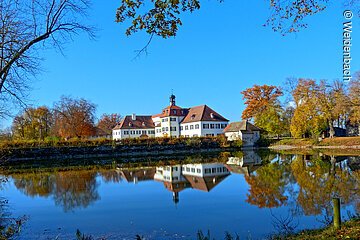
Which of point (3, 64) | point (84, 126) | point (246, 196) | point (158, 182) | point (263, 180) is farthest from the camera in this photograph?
point (84, 126)

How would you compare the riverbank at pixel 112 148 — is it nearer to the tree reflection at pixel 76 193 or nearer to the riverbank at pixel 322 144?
the riverbank at pixel 322 144

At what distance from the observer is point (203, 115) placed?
54.9 m

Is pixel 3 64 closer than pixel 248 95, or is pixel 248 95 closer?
pixel 3 64

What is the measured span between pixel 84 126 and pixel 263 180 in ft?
131

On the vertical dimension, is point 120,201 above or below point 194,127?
below

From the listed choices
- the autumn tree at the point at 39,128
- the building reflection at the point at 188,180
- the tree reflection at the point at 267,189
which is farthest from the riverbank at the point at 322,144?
the autumn tree at the point at 39,128

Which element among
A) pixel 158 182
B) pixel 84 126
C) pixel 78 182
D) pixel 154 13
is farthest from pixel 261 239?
pixel 84 126

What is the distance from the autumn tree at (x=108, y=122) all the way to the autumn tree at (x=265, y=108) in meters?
38.3

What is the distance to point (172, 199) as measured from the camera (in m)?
11.5

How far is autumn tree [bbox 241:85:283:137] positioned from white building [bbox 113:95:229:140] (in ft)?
19.7

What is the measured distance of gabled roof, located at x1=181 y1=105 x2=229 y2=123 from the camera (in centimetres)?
5506

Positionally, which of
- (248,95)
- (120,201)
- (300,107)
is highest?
(248,95)

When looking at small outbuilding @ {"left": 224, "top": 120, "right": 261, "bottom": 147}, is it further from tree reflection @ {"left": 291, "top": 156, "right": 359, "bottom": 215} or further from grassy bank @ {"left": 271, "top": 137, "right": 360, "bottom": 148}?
tree reflection @ {"left": 291, "top": 156, "right": 359, "bottom": 215}

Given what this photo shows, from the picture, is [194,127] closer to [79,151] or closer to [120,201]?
[79,151]
